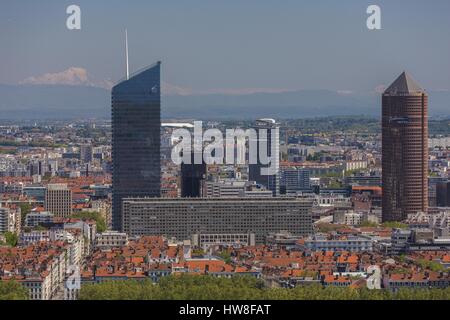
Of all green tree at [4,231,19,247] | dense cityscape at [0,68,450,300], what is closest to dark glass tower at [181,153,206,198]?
dense cityscape at [0,68,450,300]

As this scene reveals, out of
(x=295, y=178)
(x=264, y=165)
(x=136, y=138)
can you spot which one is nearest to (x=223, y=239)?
(x=136, y=138)

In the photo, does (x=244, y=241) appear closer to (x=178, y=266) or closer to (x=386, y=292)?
(x=178, y=266)

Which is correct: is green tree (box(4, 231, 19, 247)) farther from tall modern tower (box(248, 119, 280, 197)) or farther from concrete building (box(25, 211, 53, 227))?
tall modern tower (box(248, 119, 280, 197))

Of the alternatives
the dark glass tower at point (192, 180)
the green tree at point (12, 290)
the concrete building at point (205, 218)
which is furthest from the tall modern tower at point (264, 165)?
the green tree at point (12, 290)

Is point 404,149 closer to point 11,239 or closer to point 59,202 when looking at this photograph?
point 59,202

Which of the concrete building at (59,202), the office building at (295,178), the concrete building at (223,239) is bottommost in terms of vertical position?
the concrete building at (223,239)

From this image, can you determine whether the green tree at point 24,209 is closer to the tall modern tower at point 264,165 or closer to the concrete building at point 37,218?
the concrete building at point 37,218
